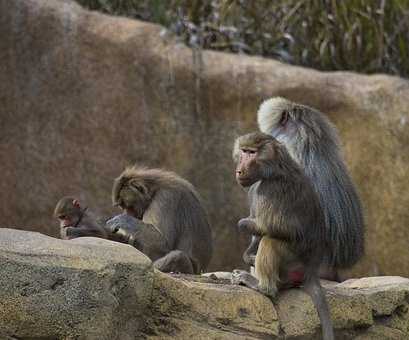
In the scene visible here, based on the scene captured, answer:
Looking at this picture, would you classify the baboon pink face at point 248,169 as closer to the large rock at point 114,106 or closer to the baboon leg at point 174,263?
the baboon leg at point 174,263

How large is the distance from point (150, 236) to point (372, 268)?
11.4 ft

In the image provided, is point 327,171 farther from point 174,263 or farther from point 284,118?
point 174,263

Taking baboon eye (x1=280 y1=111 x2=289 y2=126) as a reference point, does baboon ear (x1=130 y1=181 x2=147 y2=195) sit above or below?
below

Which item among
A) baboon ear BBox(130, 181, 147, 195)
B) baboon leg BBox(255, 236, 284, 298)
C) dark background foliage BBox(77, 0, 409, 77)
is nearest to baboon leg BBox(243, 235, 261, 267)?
baboon leg BBox(255, 236, 284, 298)

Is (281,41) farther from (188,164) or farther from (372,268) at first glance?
(372,268)

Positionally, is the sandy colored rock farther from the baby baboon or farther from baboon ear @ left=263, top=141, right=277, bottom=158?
the baby baboon

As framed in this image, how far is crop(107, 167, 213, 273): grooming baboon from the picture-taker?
743 cm

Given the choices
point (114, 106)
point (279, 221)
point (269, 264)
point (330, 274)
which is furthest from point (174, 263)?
point (114, 106)

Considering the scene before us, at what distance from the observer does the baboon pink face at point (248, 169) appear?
642cm

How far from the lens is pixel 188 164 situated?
1057cm

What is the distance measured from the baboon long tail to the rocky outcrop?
43 mm

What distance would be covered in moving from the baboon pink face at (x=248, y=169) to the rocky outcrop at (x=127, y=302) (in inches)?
22.8

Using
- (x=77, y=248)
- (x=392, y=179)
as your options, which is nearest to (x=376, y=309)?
(x=77, y=248)

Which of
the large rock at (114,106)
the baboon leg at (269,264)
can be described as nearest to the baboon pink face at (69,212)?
the baboon leg at (269,264)
